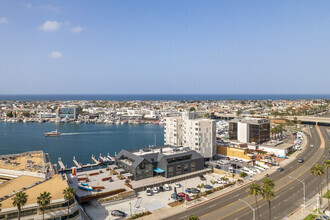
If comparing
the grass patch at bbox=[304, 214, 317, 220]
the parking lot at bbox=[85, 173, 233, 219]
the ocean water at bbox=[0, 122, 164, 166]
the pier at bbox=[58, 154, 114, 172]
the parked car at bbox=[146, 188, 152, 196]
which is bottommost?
the ocean water at bbox=[0, 122, 164, 166]

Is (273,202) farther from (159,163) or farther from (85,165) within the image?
(85,165)

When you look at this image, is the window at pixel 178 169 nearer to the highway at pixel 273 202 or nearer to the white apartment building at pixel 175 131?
the highway at pixel 273 202

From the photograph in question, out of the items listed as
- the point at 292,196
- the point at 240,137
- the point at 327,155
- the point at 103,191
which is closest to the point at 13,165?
the point at 103,191

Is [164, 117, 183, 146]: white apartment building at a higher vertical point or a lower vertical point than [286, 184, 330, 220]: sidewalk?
higher

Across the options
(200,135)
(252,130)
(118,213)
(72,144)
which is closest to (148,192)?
(118,213)

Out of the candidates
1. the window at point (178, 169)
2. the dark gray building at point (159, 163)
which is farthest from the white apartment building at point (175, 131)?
the window at point (178, 169)

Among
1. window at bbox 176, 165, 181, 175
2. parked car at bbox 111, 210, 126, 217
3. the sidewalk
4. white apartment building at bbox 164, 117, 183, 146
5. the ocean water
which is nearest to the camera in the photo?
the sidewalk

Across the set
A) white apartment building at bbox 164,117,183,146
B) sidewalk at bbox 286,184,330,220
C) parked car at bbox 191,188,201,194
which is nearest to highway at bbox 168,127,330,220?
sidewalk at bbox 286,184,330,220

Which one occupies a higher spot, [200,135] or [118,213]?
[200,135]

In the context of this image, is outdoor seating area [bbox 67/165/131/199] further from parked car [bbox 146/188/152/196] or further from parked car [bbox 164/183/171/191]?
parked car [bbox 164/183/171/191]
